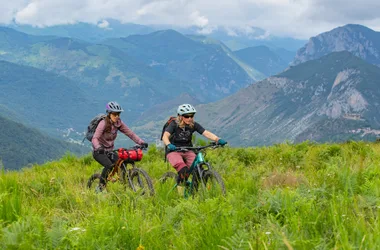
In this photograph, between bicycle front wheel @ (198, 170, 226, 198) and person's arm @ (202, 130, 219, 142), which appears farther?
person's arm @ (202, 130, 219, 142)

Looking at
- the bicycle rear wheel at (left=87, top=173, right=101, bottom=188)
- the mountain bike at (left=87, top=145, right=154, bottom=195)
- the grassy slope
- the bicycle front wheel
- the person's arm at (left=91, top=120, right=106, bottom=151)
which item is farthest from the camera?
the bicycle rear wheel at (left=87, top=173, right=101, bottom=188)

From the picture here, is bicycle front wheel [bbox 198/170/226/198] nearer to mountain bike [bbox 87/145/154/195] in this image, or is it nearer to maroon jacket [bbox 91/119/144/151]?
mountain bike [bbox 87/145/154/195]

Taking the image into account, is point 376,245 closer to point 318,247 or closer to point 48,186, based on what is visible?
point 318,247

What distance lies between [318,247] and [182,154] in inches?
255

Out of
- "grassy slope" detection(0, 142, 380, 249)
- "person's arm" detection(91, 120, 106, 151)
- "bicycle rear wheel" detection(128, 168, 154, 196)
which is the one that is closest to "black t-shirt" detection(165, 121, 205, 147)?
"bicycle rear wheel" detection(128, 168, 154, 196)

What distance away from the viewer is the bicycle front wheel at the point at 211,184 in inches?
242

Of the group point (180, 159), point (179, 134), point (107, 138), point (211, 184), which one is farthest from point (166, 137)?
point (211, 184)

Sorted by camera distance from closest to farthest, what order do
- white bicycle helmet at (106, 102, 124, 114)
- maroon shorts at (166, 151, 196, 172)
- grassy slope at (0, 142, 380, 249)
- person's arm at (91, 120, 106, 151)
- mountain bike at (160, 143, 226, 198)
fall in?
1. grassy slope at (0, 142, 380, 249)
2. mountain bike at (160, 143, 226, 198)
3. maroon shorts at (166, 151, 196, 172)
4. person's arm at (91, 120, 106, 151)
5. white bicycle helmet at (106, 102, 124, 114)

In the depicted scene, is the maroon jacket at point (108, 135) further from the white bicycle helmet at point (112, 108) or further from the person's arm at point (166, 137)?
the person's arm at point (166, 137)

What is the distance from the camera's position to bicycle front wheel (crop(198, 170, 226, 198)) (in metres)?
6.14

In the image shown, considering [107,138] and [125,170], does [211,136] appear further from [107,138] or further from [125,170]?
[107,138]

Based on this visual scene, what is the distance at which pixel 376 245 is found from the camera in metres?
2.54

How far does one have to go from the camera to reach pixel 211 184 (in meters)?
7.26

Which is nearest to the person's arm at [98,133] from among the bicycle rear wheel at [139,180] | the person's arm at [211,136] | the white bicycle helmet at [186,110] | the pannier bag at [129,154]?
the pannier bag at [129,154]
